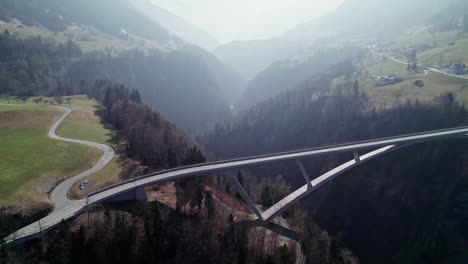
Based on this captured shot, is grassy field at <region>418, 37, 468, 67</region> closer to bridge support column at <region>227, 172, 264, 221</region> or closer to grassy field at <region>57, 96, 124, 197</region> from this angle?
bridge support column at <region>227, 172, 264, 221</region>

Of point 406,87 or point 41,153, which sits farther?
point 406,87

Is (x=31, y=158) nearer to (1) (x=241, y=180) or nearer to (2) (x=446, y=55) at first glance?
(1) (x=241, y=180)

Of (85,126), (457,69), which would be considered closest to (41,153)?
(85,126)

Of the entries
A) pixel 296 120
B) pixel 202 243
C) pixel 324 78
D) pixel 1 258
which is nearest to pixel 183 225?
pixel 202 243

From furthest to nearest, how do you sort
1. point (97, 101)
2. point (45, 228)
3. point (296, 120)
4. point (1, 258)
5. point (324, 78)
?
point (324, 78) → point (296, 120) → point (97, 101) → point (45, 228) → point (1, 258)

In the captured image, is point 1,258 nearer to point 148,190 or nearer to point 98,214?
point 98,214
